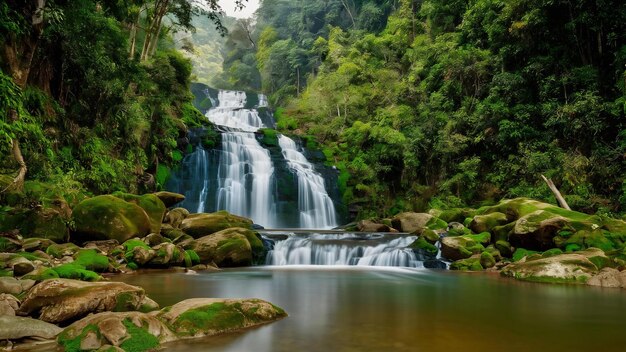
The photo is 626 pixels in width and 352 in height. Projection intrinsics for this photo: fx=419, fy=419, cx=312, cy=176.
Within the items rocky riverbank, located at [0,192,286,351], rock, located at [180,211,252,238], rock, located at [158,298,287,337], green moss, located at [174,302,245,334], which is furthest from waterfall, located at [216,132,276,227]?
green moss, located at [174,302,245,334]

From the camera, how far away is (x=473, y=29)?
2498 cm

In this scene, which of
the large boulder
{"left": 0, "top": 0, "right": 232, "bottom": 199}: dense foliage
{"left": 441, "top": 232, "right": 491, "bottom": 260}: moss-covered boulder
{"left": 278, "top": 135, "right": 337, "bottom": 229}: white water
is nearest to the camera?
the large boulder

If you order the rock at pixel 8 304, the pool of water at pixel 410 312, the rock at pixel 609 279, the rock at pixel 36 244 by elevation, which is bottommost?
the pool of water at pixel 410 312

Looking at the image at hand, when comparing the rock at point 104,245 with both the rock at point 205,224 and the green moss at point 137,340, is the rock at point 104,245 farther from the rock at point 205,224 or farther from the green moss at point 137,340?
the green moss at point 137,340

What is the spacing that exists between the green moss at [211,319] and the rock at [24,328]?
133 cm

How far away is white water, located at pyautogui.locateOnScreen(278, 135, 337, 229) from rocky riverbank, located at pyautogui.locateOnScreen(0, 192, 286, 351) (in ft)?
24.6

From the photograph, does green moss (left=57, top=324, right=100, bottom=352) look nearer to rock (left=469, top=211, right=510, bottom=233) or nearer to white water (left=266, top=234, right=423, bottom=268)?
white water (left=266, top=234, right=423, bottom=268)

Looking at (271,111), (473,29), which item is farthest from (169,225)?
(271,111)

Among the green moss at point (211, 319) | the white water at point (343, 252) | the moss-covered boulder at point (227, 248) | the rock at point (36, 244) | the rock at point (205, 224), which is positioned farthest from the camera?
the rock at point (205, 224)

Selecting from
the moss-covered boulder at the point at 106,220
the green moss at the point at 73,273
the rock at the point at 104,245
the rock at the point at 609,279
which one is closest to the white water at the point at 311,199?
the moss-covered boulder at the point at 106,220

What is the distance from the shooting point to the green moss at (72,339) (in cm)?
409

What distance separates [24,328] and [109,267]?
20.2 ft

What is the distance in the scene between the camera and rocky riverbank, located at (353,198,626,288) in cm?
1033

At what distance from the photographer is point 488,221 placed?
15.0 metres
